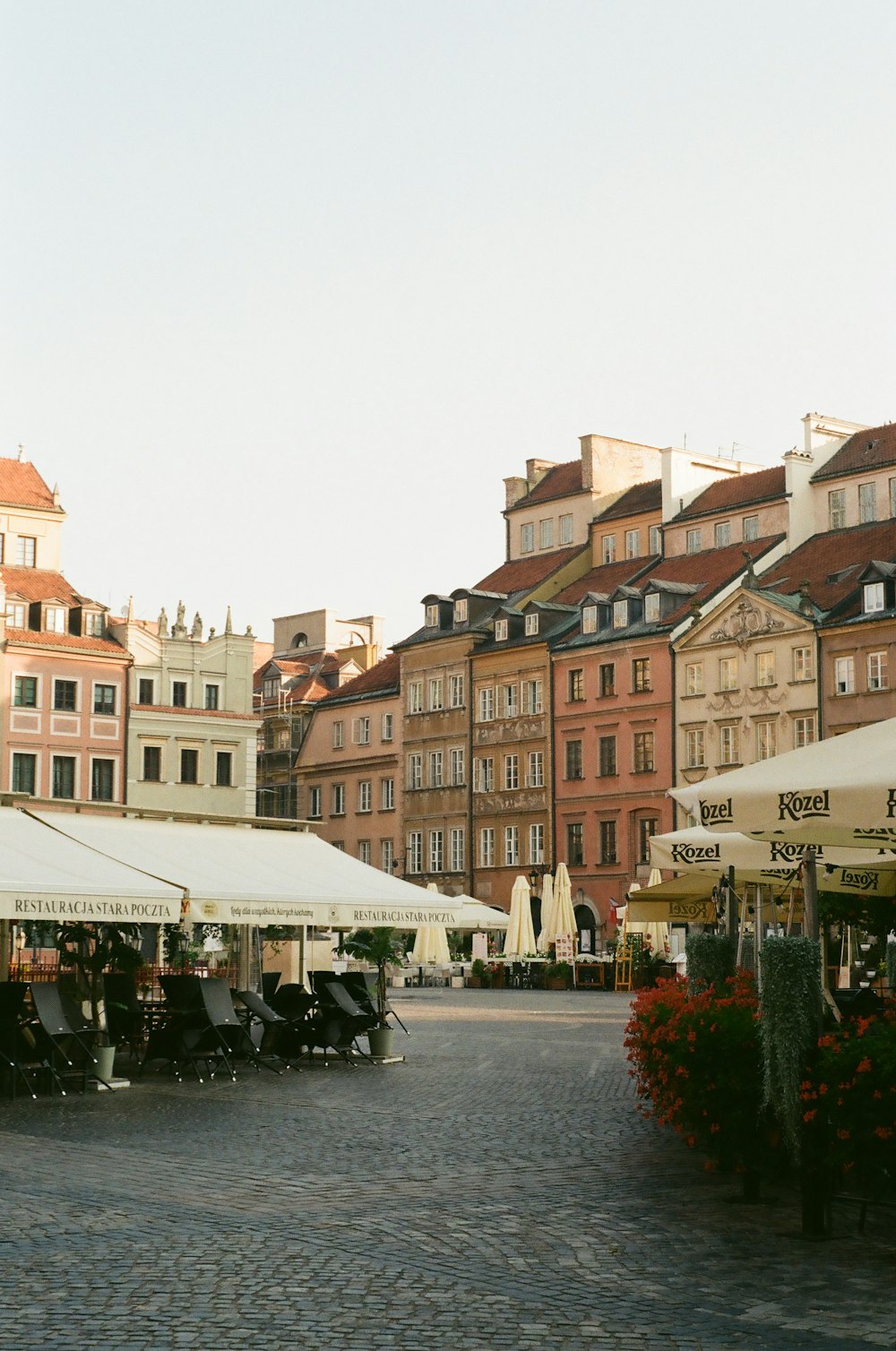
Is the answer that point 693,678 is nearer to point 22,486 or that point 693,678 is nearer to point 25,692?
point 25,692

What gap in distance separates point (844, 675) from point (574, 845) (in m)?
14.3

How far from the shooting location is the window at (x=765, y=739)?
6175 centimetres

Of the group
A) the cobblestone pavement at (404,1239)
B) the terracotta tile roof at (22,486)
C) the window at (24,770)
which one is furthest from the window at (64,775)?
the cobblestone pavement at (404,1239)

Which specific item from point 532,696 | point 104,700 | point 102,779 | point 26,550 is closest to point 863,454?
point 532,696

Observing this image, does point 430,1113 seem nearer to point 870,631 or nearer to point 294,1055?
point 294,1055

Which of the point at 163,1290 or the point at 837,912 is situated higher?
the point at 837,912

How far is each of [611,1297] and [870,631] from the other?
172 ft

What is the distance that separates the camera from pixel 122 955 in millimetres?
20844

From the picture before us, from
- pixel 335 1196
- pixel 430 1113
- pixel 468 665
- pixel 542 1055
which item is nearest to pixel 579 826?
pixel 468 665

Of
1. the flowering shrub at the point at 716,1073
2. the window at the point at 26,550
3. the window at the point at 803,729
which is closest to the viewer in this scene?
the flowering shrub at the point at 716,1073

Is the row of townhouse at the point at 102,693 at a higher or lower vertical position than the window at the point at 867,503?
lower

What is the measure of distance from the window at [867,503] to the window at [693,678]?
7.68 metres

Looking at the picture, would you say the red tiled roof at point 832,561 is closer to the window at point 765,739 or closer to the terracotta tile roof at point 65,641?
the window at point 765,739

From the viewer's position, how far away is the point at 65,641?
68125 mm
